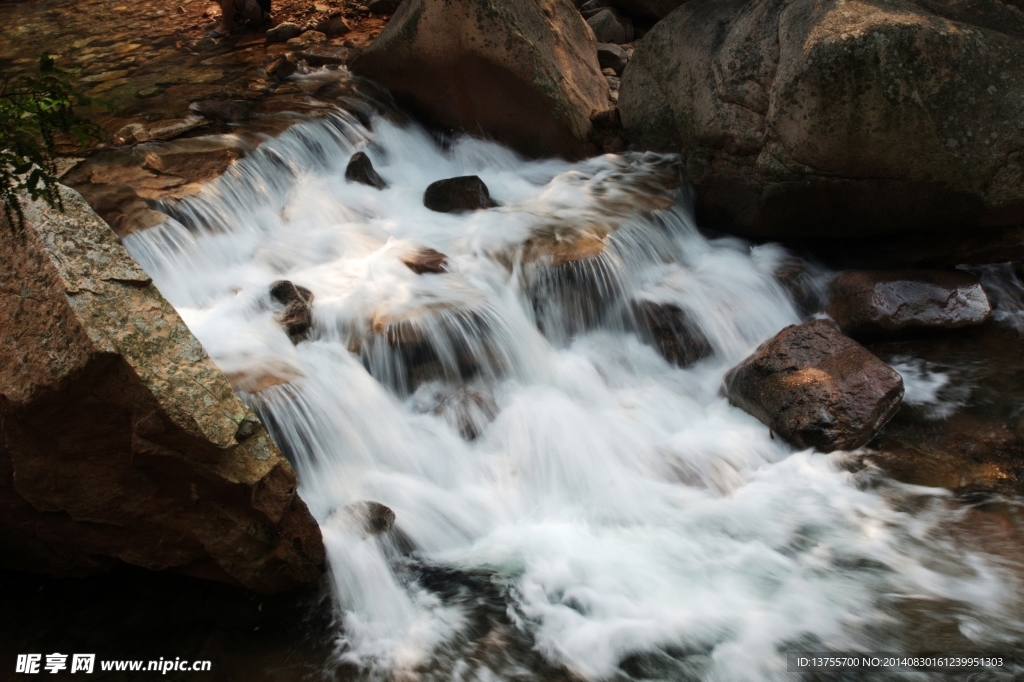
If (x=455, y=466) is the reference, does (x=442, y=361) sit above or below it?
above

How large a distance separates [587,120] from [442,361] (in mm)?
3602

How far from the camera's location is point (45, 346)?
321 cm

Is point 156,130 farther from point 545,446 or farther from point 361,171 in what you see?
point 545,446

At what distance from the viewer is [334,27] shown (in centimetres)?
962

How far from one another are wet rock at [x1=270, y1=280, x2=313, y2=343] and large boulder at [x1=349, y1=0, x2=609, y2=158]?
319 cm

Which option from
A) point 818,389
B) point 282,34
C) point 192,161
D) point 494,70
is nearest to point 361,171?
point 192,161

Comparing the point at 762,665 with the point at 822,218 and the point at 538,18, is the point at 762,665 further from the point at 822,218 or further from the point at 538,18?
the point at 538,18

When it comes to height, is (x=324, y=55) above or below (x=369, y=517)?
above

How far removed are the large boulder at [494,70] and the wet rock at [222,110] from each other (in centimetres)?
138

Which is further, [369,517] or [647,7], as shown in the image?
[647,7]

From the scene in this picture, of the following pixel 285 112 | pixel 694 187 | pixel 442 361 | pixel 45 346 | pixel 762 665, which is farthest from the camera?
pixel 285 112

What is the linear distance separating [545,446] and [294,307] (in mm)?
1899

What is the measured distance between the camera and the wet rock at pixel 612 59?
364 inches

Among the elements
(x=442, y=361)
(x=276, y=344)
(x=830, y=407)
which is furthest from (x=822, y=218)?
(x=276, y=344)
